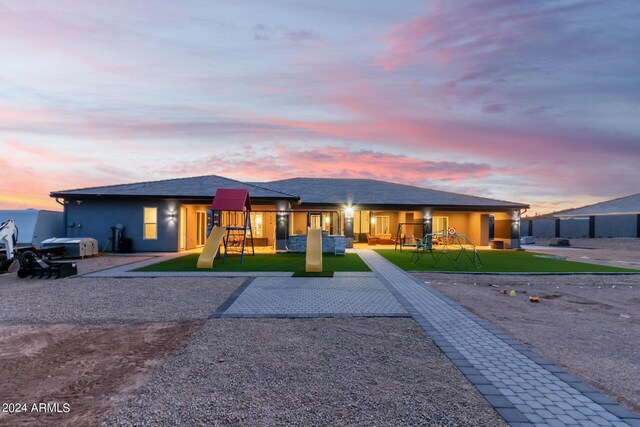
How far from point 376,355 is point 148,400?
281 cm

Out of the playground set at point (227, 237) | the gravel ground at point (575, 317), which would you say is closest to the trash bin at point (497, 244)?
the gravel ground at point (575, 317)

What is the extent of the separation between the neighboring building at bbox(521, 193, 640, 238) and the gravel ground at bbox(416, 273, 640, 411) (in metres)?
24.5

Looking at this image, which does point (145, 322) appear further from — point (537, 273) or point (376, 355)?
point (537, 273)

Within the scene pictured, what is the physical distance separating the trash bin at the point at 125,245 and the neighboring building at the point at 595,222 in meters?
38.2

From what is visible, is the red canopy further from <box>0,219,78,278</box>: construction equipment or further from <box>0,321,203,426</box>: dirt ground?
<box>0,321,203,426</box>: dirt ground

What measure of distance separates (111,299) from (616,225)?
1570 inches

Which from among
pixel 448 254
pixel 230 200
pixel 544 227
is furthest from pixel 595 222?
pixel 230 200

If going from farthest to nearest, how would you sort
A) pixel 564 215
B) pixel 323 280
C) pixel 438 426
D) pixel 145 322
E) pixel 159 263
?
pixel 564 215 < pixel 159 263 < pixel 323 280 < pixel 145 322 < pixel 438 426

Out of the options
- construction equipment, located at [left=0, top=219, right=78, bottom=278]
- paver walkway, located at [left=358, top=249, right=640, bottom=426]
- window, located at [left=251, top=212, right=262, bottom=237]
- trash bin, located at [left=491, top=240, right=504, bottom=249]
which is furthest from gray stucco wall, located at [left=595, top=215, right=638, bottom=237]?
construction equipment, located at [left=0, top=219, right=78, bottom=278]

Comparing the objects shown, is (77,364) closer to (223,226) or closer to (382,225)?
(223,226)

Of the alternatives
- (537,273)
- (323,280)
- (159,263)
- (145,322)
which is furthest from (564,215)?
(145,322)

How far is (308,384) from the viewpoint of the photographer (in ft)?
13.3

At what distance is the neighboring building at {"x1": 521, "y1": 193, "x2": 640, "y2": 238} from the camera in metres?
32.0

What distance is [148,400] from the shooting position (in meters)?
3.70
